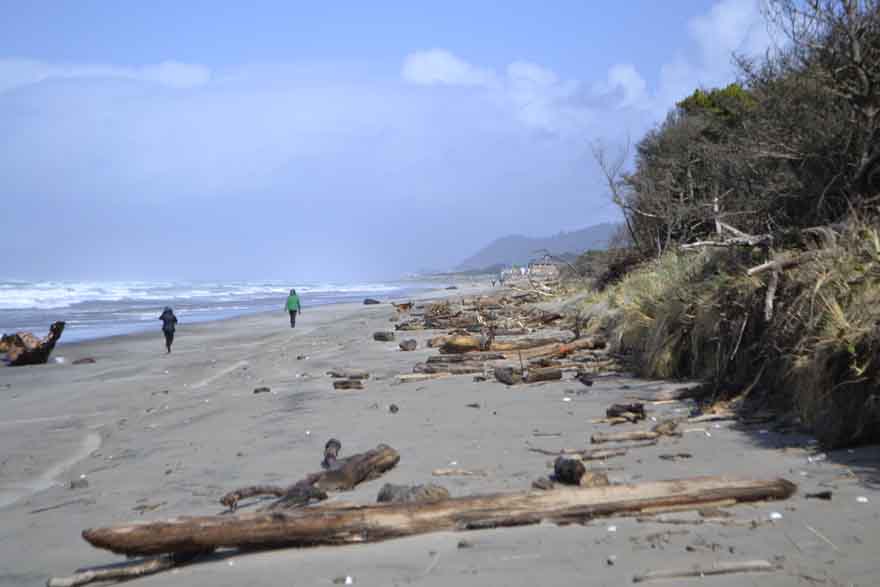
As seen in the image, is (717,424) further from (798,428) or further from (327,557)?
(327,557)

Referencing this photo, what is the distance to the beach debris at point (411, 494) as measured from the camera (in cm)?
482

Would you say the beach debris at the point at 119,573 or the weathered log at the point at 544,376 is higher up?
the weathered log at the point at 544,376

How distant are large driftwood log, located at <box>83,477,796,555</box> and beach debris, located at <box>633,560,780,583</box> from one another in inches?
31.2

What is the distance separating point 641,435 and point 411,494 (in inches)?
101

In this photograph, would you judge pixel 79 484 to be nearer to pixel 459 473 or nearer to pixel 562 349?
pixel 459 473

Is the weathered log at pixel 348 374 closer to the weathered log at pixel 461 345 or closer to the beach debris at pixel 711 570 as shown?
the weathered log at pixel 461 345

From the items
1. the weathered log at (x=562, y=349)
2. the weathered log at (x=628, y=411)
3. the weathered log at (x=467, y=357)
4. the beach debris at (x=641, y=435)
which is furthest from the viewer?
the weathered log at (x=467, y=357)

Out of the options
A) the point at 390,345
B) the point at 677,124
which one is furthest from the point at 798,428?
the point at 677,124

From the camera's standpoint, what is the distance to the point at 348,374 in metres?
12.7

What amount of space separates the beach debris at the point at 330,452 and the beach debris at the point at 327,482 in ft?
1.66

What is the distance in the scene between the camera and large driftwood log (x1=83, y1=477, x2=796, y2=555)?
4.22 meters

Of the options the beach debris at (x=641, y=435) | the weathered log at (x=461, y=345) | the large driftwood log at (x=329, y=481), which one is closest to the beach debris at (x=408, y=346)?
the weathered log at (x=461, y=345)

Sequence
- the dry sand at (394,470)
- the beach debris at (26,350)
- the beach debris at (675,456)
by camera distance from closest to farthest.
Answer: the dry sand at (394,470), the beach debris at (675,456), the beach debris at (26,350)

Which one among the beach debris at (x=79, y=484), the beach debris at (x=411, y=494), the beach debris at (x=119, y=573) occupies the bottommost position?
the beach debris at (x=79, y=484)
